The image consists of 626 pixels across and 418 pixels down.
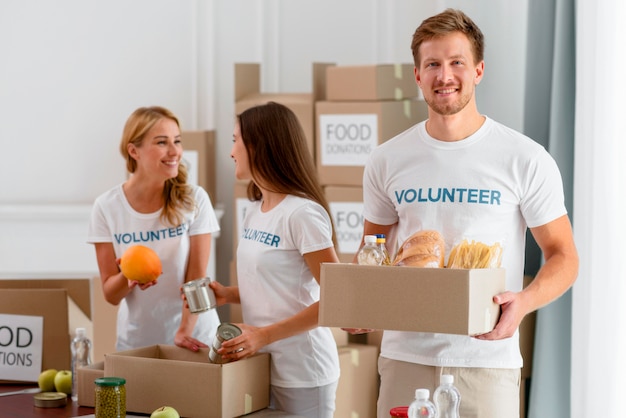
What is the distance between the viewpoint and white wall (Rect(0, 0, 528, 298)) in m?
4.64

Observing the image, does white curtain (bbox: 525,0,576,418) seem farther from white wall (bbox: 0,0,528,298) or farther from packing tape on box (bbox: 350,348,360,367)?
white wall (bbox: 0,0,528,298)

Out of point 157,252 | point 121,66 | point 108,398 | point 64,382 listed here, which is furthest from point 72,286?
point 121,66

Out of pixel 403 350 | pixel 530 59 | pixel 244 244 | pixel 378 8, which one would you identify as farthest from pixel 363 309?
pixel 378 8

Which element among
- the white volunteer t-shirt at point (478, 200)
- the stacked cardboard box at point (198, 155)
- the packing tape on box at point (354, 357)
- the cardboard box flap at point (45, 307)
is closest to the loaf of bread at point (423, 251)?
the white volunteer t-shirt at point (478, 200)

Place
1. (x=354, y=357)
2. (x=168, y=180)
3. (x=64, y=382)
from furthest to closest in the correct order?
(x=354, y=357)
(x=168, y=180)
(x=64, y=382)

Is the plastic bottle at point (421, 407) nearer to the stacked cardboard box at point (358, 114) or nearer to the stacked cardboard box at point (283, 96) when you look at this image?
the stacked cardboard box at point (358, 114)

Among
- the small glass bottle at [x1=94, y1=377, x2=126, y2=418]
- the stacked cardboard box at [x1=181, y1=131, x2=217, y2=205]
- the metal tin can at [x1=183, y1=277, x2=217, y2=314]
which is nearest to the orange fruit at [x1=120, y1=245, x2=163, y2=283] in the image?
the metal tin can at [x1=183, y1=277, x2=217, y2=314]

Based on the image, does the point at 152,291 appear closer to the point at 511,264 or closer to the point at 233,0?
the point at 511,264

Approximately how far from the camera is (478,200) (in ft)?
6.61

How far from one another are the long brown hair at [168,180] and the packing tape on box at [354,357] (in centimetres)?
125

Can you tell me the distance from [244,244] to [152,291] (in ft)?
1.78

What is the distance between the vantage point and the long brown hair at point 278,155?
2412 mm

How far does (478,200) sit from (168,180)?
3.95 feet

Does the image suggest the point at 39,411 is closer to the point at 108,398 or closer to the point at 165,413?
the point at 108,398
